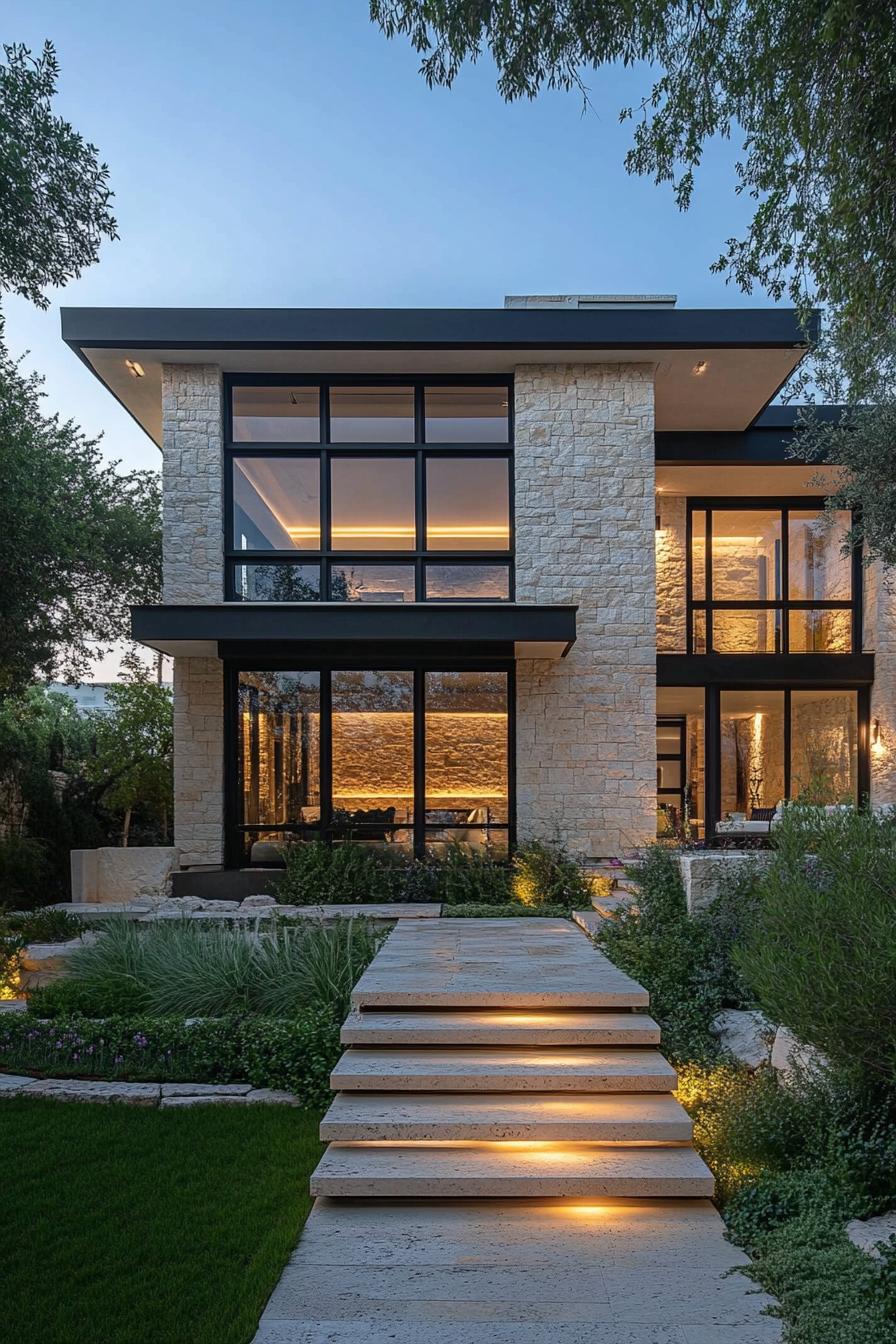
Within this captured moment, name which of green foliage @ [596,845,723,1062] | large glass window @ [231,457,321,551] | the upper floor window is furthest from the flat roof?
green foliage @ [596,845,723,1062]

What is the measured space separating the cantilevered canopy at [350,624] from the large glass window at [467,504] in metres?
1.18

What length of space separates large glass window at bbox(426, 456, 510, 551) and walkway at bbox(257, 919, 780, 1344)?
6.35 m

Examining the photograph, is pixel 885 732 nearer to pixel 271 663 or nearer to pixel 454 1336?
pixel 271 663

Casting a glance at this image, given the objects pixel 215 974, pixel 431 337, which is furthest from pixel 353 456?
pixel 215 974

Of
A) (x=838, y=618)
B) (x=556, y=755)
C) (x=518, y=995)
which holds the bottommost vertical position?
(x=518, y=995)

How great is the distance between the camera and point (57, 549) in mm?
8766

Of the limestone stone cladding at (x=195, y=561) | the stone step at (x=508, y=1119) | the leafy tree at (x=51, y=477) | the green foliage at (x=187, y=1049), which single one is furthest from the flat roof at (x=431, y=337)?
the stone step at (x=508, y=1119)

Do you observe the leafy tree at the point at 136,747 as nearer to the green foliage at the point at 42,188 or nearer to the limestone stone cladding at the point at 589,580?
the limestone stone cladding at the point at 589,580

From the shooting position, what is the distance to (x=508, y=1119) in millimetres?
3939

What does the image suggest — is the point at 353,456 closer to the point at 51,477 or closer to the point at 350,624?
the point at 350,624

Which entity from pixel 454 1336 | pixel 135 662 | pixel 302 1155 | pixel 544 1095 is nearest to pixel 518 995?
pixel 544 1095

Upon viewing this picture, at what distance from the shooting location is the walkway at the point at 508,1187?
2787 mm

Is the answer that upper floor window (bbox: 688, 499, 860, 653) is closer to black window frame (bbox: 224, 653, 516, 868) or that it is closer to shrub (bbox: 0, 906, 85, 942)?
black window frame (bbox: 224, 653, 516, 868)

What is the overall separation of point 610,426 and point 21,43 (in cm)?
701
